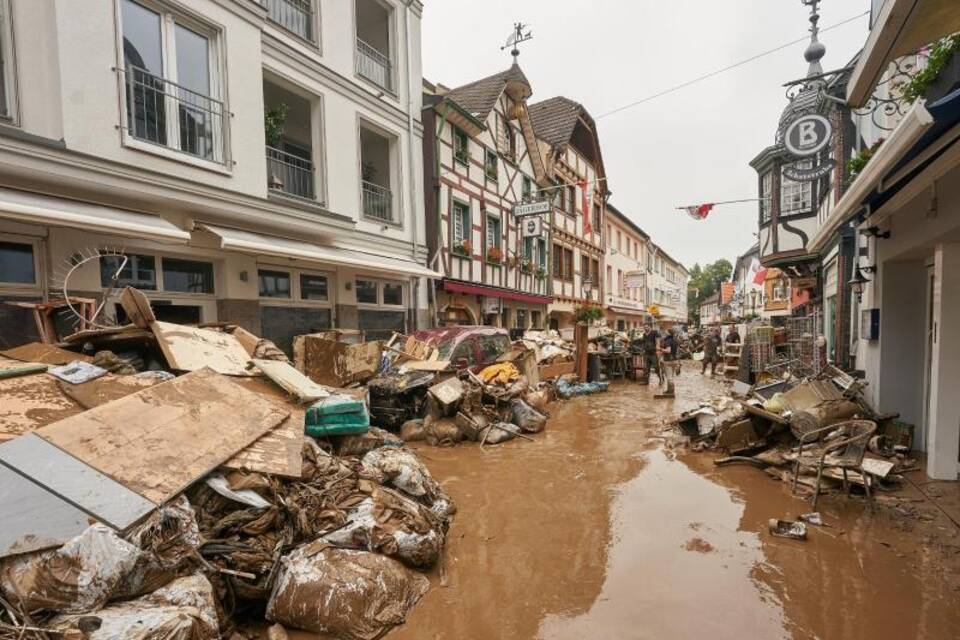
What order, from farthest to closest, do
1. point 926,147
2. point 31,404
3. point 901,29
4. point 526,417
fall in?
point 526,417
point 926,147
point 31,404
point 901,29

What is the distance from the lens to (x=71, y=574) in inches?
89.0

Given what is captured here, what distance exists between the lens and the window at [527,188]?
1862 cm

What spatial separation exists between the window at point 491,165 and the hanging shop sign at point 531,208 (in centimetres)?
137

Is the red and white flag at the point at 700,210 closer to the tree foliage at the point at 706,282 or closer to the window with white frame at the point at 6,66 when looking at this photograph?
the window with white frame at the point at 6,66

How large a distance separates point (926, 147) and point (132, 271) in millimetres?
10072

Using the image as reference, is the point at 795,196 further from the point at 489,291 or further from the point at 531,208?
the point at 489,291

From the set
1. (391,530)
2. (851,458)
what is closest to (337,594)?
(391,530)

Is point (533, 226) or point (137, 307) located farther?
point (533, 226)

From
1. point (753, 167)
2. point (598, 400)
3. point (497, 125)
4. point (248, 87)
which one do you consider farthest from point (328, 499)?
point (753, 167)

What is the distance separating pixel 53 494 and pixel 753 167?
20800 mm

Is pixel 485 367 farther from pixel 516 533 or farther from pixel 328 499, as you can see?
pixel 328 499

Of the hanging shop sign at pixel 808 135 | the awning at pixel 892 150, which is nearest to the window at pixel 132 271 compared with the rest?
the awning at pixel 892 150

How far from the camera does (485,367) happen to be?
918cm

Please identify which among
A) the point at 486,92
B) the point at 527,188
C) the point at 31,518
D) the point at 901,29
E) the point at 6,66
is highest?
the point at 486,92
